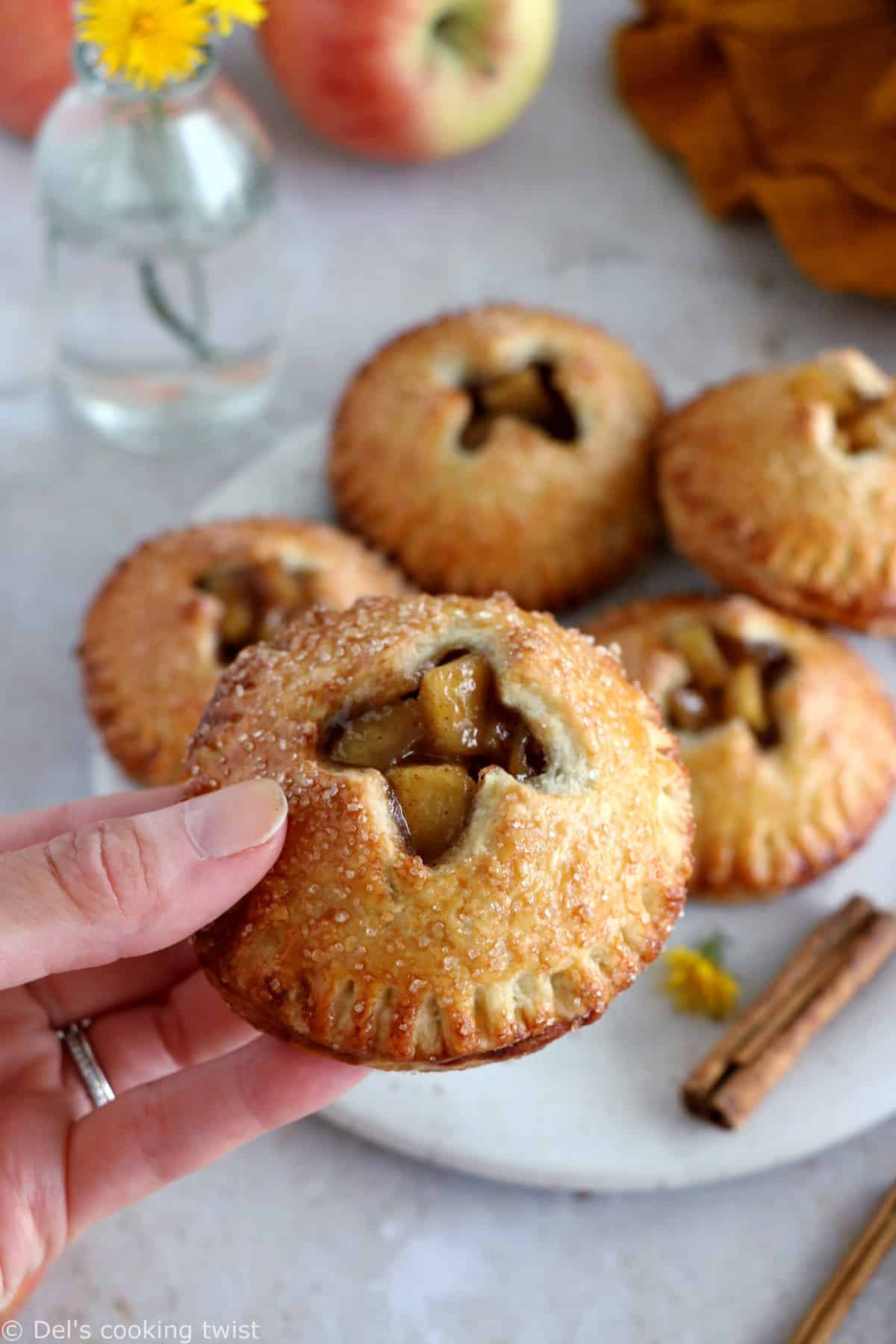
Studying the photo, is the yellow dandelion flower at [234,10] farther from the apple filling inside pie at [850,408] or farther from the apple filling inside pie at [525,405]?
the apple filling inside pie at [850,408]

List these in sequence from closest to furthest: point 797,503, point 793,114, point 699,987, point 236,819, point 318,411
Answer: point 236,819
point 699,987
point 797,503
point 318,411
point 793,114

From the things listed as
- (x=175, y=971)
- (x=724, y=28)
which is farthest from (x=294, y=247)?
(x=175, y=971)

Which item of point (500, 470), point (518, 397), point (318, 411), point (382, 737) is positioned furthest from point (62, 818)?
point (318, 411)

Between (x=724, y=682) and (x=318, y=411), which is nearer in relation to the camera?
(x=724, y=682)

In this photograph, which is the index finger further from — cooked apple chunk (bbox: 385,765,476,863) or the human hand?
cooked apple chunk (bbox: 385,765,476,863)

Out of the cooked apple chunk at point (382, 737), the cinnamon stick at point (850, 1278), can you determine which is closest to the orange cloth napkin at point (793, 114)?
the cinnamon stick at point (850, 1278)

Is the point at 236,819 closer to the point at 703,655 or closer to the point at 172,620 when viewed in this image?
the point at 172,620

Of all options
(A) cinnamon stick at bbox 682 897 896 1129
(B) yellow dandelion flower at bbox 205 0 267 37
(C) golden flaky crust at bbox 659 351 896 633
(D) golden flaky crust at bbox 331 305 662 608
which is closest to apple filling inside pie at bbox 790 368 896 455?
(C) golden flaky crust at bbox 659 351 896 633
